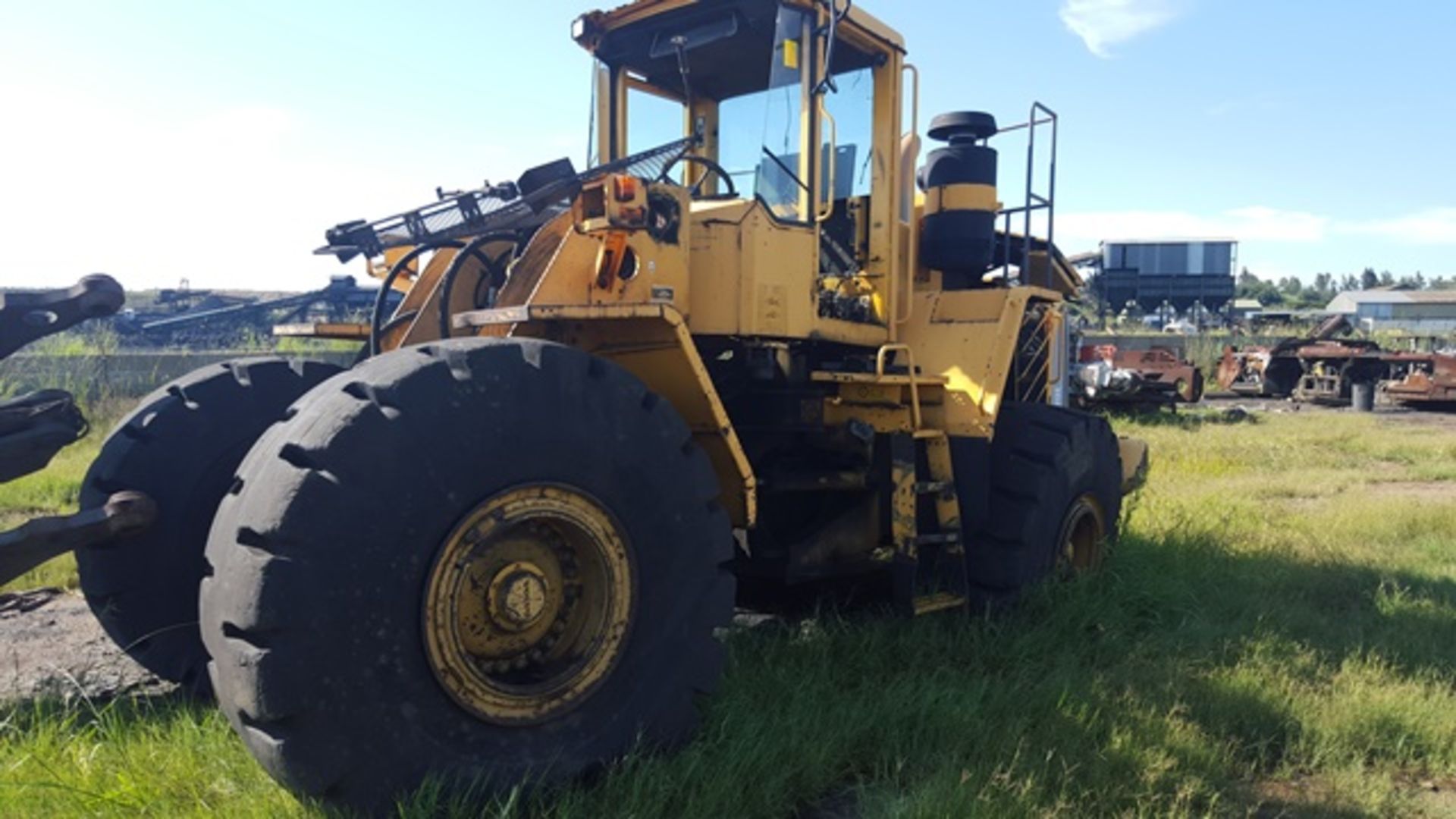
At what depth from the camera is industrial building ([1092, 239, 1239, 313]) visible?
42531 mm

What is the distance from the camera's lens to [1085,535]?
6160 mm

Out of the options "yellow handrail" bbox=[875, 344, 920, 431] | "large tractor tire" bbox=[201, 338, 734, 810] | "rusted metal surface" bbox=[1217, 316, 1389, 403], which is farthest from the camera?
"rusted metal surface" bbox=[1217, 316, 1389, 403]

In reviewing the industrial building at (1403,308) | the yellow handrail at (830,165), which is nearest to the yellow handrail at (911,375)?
the yellow handrail at (830,165)

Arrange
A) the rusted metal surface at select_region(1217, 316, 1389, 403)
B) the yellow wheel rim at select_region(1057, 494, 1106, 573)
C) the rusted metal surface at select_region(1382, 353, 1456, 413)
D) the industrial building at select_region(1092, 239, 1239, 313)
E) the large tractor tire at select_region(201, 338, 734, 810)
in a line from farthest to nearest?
1. the industrial building at select_region(1092, 239, 1239, 313)
2. the rusted metal surface at select_region(1217, 316, 1389, 403)
3. the rusted metal surface at select_region(1382, 353, 1456, 413)
4. the yellow wheel rim at select_region(1057, 494, 1106, 573)
5. the large tractor tire at select_region(201, 338, 734, 810)

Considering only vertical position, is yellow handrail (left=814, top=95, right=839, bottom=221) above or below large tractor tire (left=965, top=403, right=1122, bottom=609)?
above

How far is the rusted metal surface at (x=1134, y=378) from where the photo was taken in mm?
19266

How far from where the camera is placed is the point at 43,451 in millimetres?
3709

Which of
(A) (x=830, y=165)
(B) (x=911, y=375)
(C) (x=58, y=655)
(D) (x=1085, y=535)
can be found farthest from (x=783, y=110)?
(C) (x=58, y=655)

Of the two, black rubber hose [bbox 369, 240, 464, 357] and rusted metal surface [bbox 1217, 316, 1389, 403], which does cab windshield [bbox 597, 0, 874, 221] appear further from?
rusted metal surface [bbox 1217, 316, 1389, 403]

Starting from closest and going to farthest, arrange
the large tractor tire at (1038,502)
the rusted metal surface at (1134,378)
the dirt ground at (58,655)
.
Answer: the dirt ground at (58,655)
the large tractor tire at (1038,502)
the rusted metal surface at (1134,378)

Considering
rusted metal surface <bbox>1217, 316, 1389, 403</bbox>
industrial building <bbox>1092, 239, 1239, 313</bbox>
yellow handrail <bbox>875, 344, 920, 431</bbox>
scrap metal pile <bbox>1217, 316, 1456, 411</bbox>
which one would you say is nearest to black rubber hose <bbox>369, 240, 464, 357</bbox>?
yellow handrail <bbox>875, 344, 920, 431</bbox>

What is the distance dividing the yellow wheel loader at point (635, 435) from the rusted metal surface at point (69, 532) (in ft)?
1.08

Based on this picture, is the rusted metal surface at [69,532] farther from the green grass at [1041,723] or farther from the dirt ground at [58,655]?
the dirt ground at [58,655]

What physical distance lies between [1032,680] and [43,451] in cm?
382
